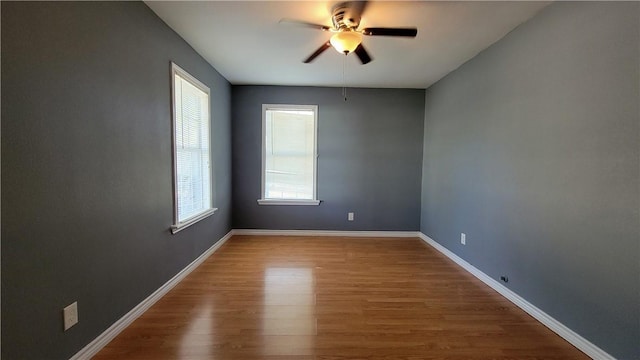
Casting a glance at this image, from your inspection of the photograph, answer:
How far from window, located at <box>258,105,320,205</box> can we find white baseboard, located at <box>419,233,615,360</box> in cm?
244

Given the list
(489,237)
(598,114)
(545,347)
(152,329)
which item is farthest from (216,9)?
(545,347)

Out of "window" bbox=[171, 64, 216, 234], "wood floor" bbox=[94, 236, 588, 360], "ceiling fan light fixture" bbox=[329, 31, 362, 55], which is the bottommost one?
"wood floor" bbox=[94, 236, 588, 360]

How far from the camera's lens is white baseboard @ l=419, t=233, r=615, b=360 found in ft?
5.57

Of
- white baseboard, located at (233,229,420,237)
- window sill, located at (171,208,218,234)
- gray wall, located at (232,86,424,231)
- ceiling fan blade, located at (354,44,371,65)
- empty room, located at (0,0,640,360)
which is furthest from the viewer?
white baseboard, located at (233,229,420,237)

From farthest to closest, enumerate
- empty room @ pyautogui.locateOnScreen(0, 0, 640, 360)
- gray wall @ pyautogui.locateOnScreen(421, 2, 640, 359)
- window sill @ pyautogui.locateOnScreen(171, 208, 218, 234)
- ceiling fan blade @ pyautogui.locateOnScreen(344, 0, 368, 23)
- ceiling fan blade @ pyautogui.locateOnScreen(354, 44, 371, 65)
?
window sill @ pyautogui.locateOnScreen(171, 208, 218, 234)
ceiling fan blade @ pyautogui.locateOnScreen(354, 44, 371, 65)
ceiling fan blade @ pyautogui.locateOnScreen(344, 0, 368, 23)
gray wall @ pyautogui.locateOnScreen(421, 2, 640, 359)
empty room @ pyautogui.locateOnScreen(0, 0, 640, 360)

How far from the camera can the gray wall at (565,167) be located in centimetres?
153

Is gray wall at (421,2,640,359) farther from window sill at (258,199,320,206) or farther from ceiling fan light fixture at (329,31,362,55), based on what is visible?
window sill at (258,199,320,206)

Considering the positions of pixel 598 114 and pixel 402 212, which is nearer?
pixel 598 114

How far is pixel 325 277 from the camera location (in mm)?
2840

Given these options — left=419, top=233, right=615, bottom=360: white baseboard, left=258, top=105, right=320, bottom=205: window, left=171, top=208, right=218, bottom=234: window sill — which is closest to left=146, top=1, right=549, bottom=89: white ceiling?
left=258, top=105, right=320, bottom=205: window

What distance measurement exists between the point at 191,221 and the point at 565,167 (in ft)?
10.8

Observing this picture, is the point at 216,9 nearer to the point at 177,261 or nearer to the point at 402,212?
the point at 177,261

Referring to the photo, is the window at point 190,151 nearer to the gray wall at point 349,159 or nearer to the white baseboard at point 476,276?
the white baseboard at point 476,276

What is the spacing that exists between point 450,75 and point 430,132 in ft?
2.93
